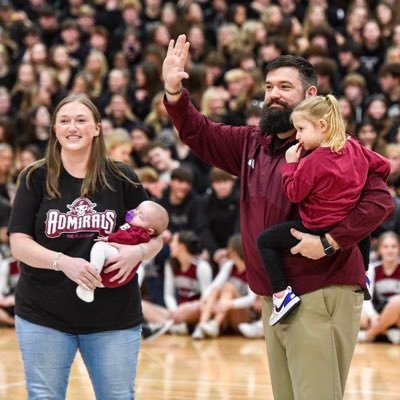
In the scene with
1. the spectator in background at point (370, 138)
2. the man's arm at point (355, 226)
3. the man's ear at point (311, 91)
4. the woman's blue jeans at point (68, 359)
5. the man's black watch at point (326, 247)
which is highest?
the man's ear at point (311, 91)

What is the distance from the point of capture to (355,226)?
137 inches

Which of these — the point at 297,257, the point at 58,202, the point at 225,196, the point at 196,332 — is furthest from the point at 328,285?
the point at 225,196

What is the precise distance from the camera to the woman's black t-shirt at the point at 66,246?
12.2 feet

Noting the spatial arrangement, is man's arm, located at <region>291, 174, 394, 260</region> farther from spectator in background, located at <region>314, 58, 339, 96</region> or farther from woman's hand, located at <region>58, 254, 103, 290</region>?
spectator in background, located at <region>314, 58, 339, 96</region>

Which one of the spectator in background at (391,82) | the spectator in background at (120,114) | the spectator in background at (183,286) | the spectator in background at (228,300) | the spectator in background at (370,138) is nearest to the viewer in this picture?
the spectator in background at (228,300)

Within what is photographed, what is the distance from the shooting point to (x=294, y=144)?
3.78m

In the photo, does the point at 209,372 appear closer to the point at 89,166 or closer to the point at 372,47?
the point at 89,166

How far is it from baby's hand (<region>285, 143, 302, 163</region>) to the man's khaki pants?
1.65 ft

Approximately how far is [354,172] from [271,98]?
489 millimetres

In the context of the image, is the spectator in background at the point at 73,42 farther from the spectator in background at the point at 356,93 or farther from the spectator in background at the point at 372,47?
the spectator in background at the point at 356,93

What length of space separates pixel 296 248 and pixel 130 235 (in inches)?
26.3

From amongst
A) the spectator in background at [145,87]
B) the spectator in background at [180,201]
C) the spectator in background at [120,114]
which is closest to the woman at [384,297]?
the spectator in background at [180,201]

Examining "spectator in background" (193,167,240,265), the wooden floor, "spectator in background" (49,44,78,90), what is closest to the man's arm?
the wooden floor

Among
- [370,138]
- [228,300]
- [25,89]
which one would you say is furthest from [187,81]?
[228,300]
